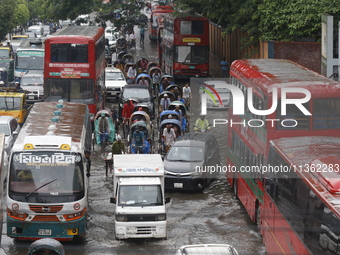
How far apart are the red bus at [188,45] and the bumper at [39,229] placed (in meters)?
26.5

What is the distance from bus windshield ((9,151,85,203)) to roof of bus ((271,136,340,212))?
469 centimetres

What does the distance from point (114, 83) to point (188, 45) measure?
5604 millimetres

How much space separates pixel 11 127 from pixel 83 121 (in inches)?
190

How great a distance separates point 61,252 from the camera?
13594mm

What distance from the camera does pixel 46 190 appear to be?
17.4 metres

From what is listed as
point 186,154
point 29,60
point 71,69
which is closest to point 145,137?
point 186,154

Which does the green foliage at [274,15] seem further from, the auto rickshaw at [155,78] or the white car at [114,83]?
the white car at [114,83]

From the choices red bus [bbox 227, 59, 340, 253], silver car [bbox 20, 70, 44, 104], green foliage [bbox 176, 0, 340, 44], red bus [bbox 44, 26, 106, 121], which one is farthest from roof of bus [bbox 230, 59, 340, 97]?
silver car [bbox 20, 70, 44, 104]

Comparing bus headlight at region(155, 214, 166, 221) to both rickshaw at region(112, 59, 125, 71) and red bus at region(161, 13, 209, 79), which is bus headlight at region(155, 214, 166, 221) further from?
rickshaw at region(112, 59, 125, 71)

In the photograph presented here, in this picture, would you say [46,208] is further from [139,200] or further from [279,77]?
[279,77]

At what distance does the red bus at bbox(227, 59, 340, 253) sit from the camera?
16.4m

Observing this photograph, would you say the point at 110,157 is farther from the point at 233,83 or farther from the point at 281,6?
the point at 281,6

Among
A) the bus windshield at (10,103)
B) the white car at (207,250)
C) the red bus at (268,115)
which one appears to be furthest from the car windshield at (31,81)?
the white car at (207,250)

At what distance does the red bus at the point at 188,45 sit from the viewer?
4294cm
